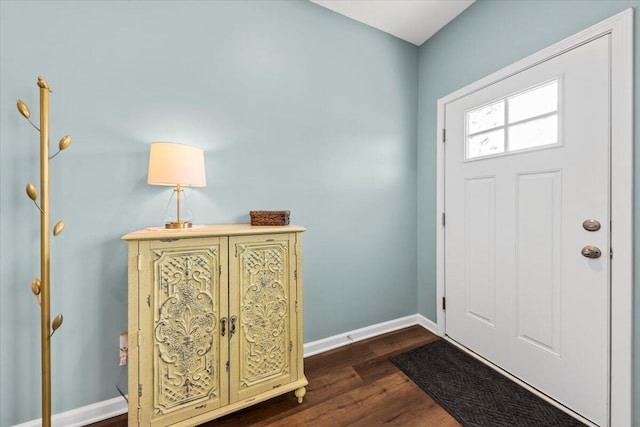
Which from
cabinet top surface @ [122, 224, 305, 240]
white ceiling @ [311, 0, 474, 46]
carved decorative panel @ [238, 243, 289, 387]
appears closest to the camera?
cabinet top surface @ [122, 224, 305, 240]

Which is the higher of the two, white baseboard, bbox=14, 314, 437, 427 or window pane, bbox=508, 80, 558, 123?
window pane, bbox=508, 80, 558, 123

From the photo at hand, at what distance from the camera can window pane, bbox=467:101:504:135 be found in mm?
1748

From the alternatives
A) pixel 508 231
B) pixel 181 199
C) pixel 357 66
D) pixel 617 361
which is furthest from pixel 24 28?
pixel 617 361

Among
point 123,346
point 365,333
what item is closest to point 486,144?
point 365,333

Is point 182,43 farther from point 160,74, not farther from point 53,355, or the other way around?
point 53,355

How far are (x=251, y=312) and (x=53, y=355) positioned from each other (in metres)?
1.01

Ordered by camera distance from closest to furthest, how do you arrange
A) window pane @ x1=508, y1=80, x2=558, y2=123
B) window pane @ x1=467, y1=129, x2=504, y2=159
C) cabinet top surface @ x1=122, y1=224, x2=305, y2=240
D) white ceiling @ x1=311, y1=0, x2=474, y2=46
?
1. cabinet top surface @ x1=122, y1=224, x2=305, y2=240
2. window pane @ x1=508, y1=80, x2=558, y2=123
3. window pane @ x1=467, y1=129, x2=504, y2=159
4. white ceiling @ x1=311, y1=0, x2=474, y2=46

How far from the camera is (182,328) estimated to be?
1.19 m

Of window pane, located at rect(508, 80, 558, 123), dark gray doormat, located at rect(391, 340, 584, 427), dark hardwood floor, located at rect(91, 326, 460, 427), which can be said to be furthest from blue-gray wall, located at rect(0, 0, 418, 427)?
window pane, located at rect(508, 80, 558, 123)

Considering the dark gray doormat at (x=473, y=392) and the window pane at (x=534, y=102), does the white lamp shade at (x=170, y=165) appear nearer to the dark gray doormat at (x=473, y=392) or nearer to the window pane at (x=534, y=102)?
the dark gray doormat at (x=473, y=392)

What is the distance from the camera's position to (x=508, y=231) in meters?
1.69

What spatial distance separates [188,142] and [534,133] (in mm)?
2119

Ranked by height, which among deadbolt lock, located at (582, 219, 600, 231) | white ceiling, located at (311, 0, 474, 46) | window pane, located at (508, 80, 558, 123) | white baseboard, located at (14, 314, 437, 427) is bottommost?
white baseboard, located at (14, 314, 437, 427)

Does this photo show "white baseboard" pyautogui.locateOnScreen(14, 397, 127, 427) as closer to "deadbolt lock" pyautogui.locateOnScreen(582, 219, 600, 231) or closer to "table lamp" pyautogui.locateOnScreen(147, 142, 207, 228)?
"table lamp" pyautogui.locateOnScreen(147, 142, 207, 228)
